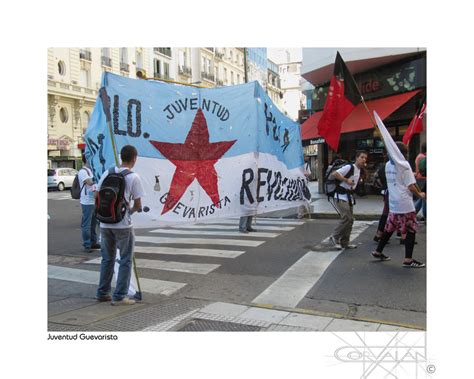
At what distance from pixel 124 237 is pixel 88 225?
365 cm

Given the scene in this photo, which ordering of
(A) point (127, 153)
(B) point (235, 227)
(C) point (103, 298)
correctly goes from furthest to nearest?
(B) point (235, 227) → (C) point (103, 298) → (A) point (127, 153)

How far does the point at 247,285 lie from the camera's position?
19.1 feet

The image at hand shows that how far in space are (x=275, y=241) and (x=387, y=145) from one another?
3.33 meters

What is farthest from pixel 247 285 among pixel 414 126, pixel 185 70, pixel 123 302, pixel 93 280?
pixel 185 70

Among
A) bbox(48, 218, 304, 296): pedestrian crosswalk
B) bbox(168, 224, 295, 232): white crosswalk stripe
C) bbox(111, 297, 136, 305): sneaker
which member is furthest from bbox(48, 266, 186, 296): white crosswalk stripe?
bbox(168, 224, 295, 232): white crosswalk stripe

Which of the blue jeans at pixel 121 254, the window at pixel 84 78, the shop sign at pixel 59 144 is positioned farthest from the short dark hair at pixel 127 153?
the shop sign at pixel 59 144

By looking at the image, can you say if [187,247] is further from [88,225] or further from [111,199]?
[111,199]

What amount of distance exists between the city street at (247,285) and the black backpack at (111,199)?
1.01 metres

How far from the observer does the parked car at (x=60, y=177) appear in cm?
2450

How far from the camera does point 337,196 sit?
25.4ft

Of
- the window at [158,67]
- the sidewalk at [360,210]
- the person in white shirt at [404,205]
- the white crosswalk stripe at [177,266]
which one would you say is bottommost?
the white crosswalk stripe at [177,266]

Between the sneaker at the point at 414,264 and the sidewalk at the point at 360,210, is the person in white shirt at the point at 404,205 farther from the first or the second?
the sidewalk at the point at 360,210

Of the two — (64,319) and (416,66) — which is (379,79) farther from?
(64,319)
